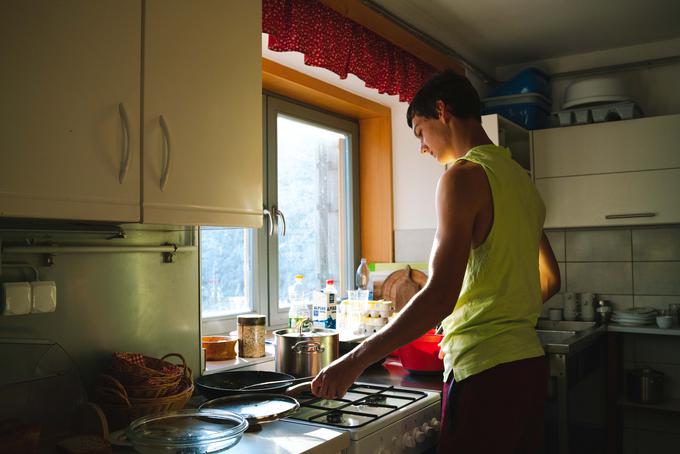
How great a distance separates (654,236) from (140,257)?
9.33ft

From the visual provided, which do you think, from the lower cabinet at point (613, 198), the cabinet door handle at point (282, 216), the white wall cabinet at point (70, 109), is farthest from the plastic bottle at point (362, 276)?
the white wall cabinet at point (70, 109)

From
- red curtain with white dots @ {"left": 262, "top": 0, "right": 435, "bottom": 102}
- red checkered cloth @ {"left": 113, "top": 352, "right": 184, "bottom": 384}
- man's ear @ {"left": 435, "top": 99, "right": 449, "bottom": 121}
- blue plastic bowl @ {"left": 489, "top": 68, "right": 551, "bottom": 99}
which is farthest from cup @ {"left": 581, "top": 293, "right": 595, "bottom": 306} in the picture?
red checkered cloth @ {"left": 113, "top": 352, "right": 184, "bottom": 384}

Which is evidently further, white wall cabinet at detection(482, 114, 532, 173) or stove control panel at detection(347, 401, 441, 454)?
white wall cabinet at detection(482, 114, 532, 173)

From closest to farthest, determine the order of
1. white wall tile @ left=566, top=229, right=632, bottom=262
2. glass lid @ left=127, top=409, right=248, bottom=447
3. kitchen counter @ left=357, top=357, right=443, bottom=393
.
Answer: glass lid @ left=127, top=409, right=248, bottom=447
kitchen counter @ left=357, top=357, right=443, bottom=393
white wall tile @ left=566, top=229, right=632, bottom=262

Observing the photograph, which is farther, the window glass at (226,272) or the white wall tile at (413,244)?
the white wall tile at (413,244)

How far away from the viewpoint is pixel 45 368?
139cm

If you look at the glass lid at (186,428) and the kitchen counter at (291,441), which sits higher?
the glass lid at (186,428)

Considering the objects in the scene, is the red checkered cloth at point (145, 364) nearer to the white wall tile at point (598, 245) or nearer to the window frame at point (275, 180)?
the window frame at point (275, 180)

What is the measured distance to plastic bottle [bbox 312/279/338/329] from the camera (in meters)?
2.44

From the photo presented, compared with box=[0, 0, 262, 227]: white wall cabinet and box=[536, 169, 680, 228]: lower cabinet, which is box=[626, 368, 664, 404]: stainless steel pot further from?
box=[0, 0, 262, 227]: white wall cabinet

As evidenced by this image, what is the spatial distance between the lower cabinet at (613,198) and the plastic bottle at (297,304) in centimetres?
148

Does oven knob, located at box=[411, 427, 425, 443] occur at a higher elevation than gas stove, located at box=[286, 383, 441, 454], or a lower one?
lower

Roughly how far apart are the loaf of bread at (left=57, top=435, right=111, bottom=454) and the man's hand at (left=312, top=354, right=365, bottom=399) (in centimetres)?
46

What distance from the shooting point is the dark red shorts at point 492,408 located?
58.1 inches
